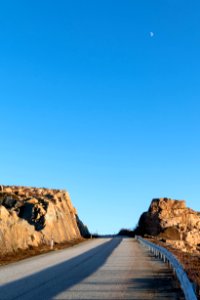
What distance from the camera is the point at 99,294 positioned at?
45.5ft

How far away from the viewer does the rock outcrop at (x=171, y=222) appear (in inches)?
3231

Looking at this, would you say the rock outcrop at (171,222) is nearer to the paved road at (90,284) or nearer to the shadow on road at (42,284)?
the paved road at (90,284)

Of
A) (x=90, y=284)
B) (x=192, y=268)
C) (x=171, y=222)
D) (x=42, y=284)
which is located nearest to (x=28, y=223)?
(x=192, y=268)

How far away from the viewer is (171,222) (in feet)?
281

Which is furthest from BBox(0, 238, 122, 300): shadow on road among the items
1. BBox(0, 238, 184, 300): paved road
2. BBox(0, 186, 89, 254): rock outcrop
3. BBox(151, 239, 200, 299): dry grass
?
BBox(0, 186, 89, 254): rock outcrop

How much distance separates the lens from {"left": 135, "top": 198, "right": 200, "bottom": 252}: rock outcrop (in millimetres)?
82062

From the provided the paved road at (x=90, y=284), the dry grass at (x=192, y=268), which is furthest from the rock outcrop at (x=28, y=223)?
the paved road at (x=90, y=284)

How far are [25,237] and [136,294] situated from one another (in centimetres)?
2784

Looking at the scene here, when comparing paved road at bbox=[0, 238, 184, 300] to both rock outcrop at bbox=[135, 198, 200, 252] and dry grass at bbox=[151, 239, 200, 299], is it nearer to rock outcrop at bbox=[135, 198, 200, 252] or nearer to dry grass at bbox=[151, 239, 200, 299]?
dry grass at bbox=[151, 239, 200, 299]

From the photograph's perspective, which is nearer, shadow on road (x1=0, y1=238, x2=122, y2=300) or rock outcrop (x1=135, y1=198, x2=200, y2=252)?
shadow on road (x1=0, y1=238, x2=122, y2=300)

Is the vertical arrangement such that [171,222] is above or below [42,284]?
above

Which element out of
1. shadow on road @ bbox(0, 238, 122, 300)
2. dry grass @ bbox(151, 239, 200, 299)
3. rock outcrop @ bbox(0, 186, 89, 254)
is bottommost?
shadow on road @ bbox(0, 238, 122, 300)

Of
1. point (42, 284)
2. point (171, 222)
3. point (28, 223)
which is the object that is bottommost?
point (42, 284)

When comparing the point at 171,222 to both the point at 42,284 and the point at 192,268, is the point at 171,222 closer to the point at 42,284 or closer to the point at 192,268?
the point at 192,268
